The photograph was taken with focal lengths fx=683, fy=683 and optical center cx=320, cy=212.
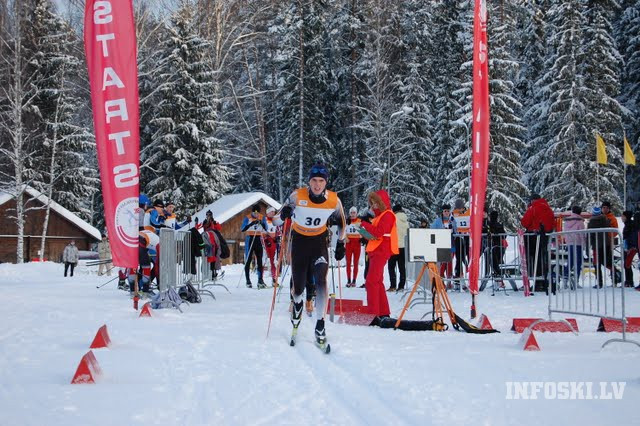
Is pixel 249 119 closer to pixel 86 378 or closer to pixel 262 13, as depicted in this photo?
pixel 262 13

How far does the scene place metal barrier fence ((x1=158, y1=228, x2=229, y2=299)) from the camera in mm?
12000

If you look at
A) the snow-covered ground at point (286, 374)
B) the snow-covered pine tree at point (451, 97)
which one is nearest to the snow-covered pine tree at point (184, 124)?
the snow-covered pine tree at point (451, 97)

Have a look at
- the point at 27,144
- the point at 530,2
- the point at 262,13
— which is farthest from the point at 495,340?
the point at 530,2

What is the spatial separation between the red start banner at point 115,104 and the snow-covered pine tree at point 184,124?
29.3 metres

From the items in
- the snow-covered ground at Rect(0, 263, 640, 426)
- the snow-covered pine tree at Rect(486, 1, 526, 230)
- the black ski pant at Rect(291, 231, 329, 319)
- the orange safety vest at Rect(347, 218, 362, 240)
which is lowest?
the snow-covered ground at Rect(0, 263, 640, 426)

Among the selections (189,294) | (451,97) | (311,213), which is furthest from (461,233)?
(451,97)

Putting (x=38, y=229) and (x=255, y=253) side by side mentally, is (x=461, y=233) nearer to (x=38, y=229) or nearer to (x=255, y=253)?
(x=255, y=253)

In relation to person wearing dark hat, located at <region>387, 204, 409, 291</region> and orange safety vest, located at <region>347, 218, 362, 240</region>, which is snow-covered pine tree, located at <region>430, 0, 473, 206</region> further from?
person wearing dark hat, located at <region>387, 204, 409, 291</region>

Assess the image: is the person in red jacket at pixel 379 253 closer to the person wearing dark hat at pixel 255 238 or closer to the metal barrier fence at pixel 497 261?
the metal barrier fence at pixel 497 261

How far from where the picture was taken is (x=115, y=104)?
919cm

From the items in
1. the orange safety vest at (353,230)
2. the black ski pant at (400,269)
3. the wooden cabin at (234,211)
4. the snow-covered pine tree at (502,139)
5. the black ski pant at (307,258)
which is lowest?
the black ski pant at (400,269)

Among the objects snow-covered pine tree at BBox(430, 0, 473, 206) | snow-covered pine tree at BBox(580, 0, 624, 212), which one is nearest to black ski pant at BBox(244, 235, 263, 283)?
snow-covered pine tree at BBox(430, 0, 473, 206)

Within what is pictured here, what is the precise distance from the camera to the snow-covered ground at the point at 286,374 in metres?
4.59

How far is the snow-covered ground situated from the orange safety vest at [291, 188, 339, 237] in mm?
1347
